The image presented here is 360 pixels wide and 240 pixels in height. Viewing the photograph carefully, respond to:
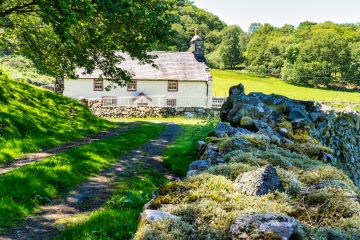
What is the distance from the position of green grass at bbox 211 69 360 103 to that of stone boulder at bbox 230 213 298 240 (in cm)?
7820

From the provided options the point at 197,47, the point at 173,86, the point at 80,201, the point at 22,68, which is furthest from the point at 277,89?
the point at 80,201

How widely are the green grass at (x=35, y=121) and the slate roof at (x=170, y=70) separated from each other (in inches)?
1016

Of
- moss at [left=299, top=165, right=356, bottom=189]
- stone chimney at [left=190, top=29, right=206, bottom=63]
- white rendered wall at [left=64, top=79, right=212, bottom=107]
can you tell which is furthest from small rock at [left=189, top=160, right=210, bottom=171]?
stone chimney at [left=190, top=29, right=206, bottom=63]

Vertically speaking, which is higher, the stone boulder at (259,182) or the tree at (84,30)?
the tree at (84,30)

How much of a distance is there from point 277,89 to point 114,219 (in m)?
92.5

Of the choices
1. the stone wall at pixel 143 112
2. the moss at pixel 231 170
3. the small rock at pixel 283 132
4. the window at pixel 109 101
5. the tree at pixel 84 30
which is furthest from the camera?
the window at pixel 109 101

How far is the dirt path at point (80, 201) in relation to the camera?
745cm

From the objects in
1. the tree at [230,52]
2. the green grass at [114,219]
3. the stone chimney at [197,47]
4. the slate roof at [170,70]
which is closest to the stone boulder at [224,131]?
the green grass at [114,219]

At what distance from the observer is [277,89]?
96.2 metres

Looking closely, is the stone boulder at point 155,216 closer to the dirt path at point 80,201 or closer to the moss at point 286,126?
the dirt path at point 80,201

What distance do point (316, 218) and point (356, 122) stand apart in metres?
16.3


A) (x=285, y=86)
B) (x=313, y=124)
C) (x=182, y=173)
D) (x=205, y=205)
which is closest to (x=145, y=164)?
(x=182, y=173)

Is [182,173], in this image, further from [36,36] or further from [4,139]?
[36,36]

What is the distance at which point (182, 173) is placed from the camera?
508 inches
